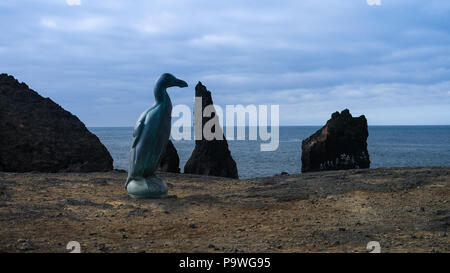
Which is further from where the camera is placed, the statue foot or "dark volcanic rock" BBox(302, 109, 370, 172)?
"dark volcanic rock" BBox(302, 109, 370, 172)

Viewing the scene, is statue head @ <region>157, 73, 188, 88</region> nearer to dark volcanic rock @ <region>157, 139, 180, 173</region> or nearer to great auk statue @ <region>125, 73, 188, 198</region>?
great auk statue @ <region>125, 73, 188, 198</region>

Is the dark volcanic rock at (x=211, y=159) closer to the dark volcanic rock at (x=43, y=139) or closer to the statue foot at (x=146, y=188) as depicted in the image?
the dark volcanic rock at (x=43, y=139)

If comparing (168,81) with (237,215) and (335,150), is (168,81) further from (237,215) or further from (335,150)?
(335,150)

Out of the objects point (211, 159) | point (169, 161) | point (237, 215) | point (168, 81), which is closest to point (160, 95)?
point (168, 81)

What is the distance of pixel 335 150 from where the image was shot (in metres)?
23.6

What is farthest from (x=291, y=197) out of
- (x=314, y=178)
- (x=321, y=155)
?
(x=321, y=155)

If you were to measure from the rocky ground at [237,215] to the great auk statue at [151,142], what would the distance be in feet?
1.27

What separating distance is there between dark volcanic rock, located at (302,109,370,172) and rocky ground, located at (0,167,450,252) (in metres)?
8.76

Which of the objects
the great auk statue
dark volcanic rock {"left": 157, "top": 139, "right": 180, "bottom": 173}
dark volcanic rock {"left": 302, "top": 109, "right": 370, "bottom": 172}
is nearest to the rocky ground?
the great auk statue

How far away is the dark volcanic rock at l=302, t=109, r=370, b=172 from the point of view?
23469 mm

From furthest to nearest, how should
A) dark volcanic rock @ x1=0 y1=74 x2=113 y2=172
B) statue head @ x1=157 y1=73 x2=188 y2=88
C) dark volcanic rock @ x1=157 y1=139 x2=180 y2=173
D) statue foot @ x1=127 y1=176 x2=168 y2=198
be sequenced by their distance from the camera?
dark volcanic rock @ x1=157 y1=139 x2=180 y2=173, dark volcanic rock @ x1=0 y1=74 x2=113 y2=172, statue head @ x1=157 y1=73 x2=188 y2=88, statue foot @ x1=127 y1=176 x2=168 y2=198

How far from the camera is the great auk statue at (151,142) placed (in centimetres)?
1116
